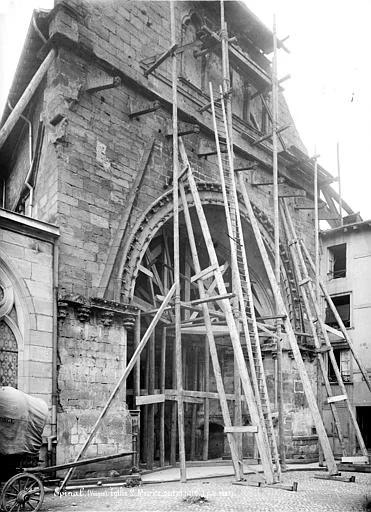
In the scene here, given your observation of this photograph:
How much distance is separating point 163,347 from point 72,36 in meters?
6.95

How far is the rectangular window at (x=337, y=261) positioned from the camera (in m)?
20.4

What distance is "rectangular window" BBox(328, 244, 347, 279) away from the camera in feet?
66.8

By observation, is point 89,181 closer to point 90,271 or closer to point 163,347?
point 90,271

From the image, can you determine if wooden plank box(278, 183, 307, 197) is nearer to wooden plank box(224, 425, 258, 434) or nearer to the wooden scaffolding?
the wooden scaffolding

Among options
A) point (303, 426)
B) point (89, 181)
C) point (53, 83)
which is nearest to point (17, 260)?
point (89, 181)

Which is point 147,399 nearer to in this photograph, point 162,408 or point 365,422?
point 162,408

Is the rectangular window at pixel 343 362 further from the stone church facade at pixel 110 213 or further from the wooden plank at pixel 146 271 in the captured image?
the wooden plank at pixel 146 271

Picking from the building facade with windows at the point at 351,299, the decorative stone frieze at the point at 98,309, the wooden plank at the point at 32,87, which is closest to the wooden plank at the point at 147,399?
the decorative stone frieze at the point at 98,309

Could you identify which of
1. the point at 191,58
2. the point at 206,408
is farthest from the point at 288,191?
the point at 206,408

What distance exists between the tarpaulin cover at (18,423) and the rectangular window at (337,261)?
567 inches

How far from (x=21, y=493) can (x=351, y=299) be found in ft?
48.0

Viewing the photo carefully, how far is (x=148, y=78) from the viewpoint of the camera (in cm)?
1386

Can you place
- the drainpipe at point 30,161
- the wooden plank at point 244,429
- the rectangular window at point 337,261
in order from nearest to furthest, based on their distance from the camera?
the wooden plank at point 244,429
the drainpipe at point 30,161
the rectangular window at point 337,261

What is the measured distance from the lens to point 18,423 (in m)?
7.48
